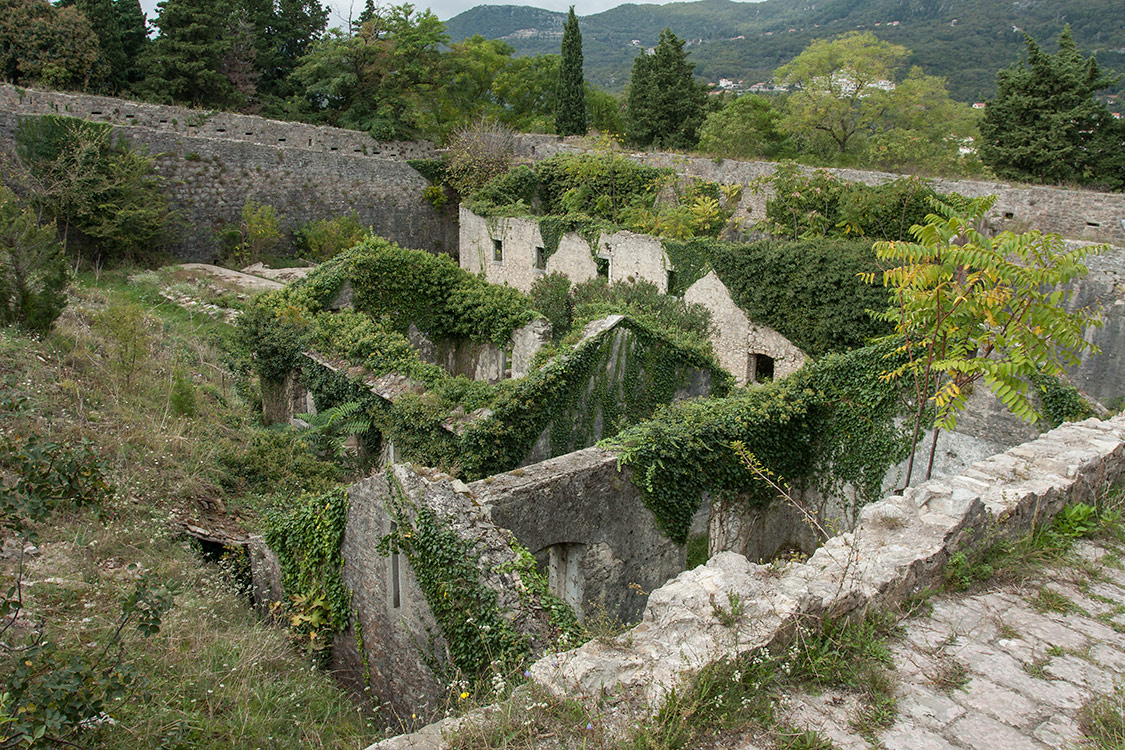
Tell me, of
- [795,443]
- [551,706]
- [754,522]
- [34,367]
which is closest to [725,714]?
[551,706]

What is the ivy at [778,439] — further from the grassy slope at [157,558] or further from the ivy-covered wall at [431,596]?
the grassy slope at [157,558]

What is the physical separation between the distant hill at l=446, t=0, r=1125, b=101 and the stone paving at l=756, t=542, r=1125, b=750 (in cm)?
4094

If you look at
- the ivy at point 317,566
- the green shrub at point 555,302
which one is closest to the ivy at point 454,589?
the ivy at point 317,566

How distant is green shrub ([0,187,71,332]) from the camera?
9992 millimetres

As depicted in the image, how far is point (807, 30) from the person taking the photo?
408 feet

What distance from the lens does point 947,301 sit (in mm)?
6496

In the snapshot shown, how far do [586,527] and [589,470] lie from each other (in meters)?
0.59

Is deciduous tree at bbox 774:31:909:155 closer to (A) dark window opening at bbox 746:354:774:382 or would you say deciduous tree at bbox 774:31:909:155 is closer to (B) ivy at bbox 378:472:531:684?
(A) dark window opening at bbox 746:354:774:382

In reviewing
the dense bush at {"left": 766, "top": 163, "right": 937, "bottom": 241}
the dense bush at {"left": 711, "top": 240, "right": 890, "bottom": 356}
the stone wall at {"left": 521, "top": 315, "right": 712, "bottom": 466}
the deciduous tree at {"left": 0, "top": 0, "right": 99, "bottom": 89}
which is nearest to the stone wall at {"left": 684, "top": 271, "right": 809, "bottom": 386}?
the dense bush at {"left": 711, "top": 240, "right": 890, "bottom": 356}

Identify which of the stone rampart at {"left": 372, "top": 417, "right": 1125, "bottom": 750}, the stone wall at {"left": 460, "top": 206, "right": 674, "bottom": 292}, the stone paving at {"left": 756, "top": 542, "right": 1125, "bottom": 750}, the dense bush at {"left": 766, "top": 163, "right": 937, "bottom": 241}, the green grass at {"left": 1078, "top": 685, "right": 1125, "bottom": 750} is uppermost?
the dense bush at {"left": 766, "top": 163, "right": 937, "bottom": 241}

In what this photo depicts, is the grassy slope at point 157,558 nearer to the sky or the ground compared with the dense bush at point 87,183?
nearer to the ground

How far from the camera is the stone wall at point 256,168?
21.1 m

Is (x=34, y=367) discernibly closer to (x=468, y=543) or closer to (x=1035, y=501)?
(x=468, y=543)

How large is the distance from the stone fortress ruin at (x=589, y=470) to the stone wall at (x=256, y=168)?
1.62 ft
